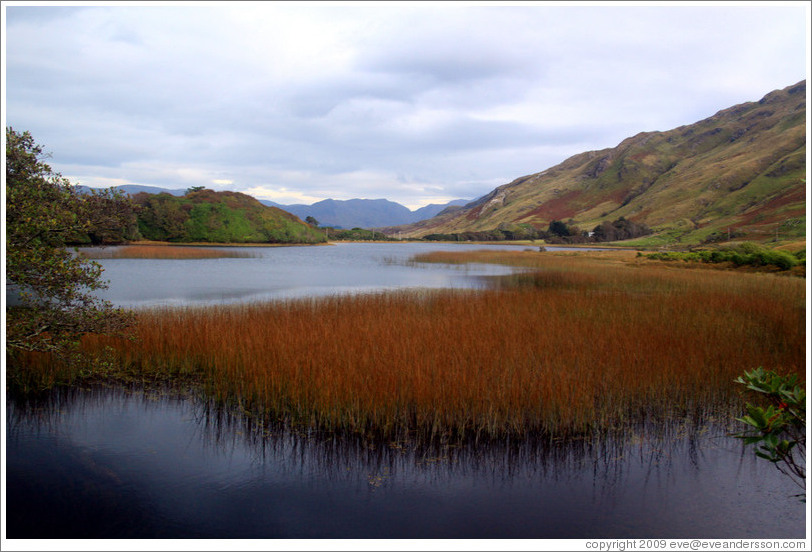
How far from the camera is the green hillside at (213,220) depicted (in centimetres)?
9988

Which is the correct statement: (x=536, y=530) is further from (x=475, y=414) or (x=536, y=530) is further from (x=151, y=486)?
(x=151, y=486)

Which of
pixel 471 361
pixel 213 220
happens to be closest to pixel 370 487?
pixel 471 361

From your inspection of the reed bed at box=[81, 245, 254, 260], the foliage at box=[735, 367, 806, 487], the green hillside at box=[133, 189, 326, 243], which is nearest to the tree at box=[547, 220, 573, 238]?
the green hillside at box=[133, 189, 326, 243]

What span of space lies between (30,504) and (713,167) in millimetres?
219786

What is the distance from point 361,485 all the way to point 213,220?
370 feet

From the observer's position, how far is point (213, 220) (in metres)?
108

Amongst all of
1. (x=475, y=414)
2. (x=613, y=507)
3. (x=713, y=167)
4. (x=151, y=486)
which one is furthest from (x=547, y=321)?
(x=713, y=167)

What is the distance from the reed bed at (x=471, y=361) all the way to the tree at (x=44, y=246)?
1.60 m

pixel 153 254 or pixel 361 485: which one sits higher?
pixel 153 254

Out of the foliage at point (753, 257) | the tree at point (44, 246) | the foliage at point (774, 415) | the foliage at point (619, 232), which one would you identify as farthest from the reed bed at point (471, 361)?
the foliage at point (619, 232)

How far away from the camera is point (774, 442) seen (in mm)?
4289

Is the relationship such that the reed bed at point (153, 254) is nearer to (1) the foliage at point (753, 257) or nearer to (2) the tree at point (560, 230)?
(1) the foliage at point (753, 257)

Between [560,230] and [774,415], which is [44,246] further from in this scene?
[560,230]

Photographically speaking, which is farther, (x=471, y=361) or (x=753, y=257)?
(x=753, y=257)
